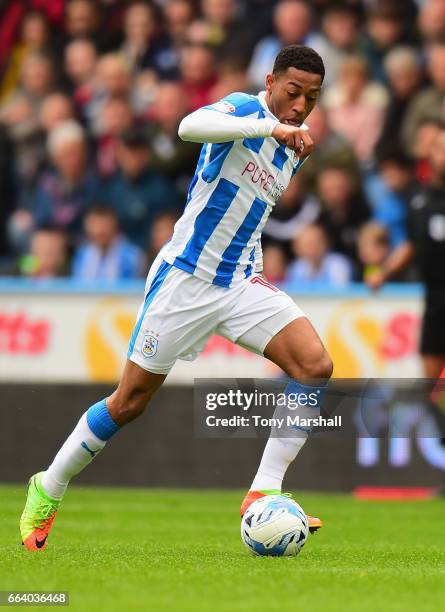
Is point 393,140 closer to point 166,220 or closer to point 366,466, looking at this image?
point 166,220

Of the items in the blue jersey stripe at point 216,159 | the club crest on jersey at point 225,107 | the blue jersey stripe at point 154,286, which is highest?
the club crest on jersey at point 225,107

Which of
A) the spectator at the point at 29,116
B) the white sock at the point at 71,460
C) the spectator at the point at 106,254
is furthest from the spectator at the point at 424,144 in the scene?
the white sock at the point at 71,460

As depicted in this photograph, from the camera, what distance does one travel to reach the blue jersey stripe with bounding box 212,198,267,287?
644 centimetres

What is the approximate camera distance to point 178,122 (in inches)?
527

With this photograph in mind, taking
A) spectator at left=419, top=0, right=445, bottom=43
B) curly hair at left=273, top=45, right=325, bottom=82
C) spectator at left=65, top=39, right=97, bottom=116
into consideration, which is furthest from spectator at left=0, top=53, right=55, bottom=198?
curly hair at left=273, top=45, right=325, bottom=82

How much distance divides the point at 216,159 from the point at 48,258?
21.9 ft

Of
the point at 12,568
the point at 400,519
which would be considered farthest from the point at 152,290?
the point at 400,519

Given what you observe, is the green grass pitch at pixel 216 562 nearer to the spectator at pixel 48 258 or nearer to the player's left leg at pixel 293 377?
Result: the player's left leg at pixel 293 377

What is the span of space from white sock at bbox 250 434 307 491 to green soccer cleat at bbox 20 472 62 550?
39.8 inches

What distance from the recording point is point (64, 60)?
15250 mm

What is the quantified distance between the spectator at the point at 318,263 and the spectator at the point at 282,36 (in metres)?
2.17

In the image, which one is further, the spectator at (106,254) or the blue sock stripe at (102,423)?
the spectator at (106,254)

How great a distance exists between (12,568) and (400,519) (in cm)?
406

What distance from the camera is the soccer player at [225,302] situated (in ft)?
20.7
